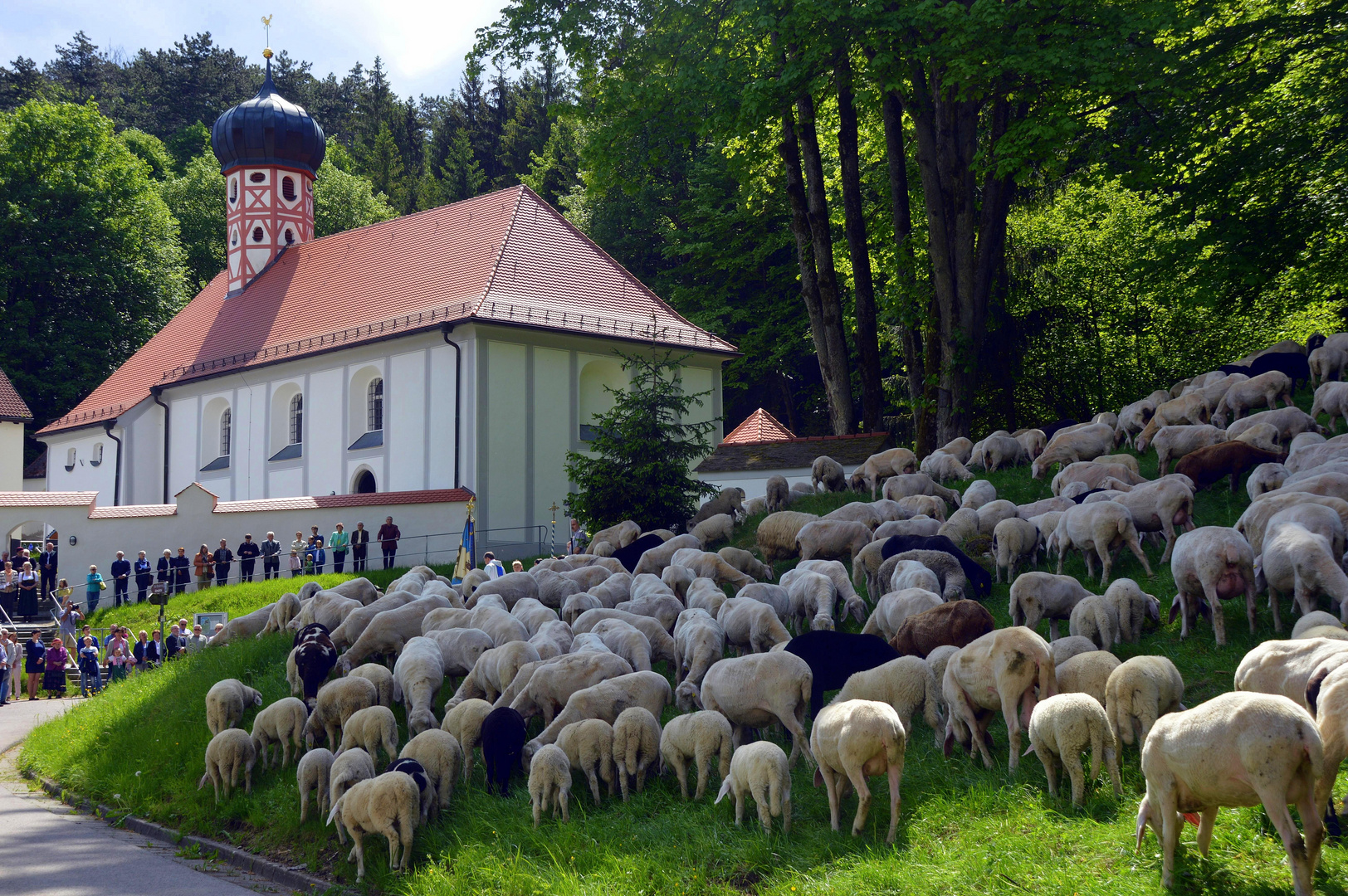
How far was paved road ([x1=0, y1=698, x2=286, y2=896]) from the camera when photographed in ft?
31.6

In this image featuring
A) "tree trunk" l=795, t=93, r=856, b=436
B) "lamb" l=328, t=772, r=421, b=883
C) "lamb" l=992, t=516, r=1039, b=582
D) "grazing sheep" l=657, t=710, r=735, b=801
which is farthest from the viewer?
"tree trunk" l=795, t=93, r=856, b=436

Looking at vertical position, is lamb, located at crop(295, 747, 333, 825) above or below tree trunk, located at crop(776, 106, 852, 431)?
below

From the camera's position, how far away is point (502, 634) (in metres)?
13.2

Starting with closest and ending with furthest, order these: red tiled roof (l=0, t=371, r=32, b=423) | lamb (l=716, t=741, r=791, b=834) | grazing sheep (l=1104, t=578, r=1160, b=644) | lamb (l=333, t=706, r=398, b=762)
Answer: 1. lamb (l=716, t=741, r=791, b=834)
2. grazing sheep (l=1104, t=578, r=1160, b=644)
3. lamb (l=333, t=706, r=398, b=762)
4. red tiled roof (l=0, t=371, r=32, b=423)

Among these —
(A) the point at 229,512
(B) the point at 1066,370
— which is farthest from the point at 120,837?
(B) the point at 1066,370

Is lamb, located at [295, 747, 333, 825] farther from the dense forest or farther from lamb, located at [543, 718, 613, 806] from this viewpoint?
the dense forest

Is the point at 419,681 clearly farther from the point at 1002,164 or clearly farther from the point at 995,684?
the point at 1002,164

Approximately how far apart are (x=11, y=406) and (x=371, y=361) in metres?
21.2

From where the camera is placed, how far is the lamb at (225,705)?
13.0 meters

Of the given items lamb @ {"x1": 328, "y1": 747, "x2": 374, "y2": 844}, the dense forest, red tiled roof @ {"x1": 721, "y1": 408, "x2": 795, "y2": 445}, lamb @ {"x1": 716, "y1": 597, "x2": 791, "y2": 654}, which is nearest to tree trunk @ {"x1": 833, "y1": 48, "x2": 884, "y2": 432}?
the dense forest

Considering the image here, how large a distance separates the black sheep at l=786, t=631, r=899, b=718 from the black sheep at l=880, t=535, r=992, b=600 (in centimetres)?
317

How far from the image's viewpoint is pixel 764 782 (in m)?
8.10

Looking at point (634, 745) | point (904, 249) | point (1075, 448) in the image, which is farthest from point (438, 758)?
point (904, 249)

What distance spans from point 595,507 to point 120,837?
11.0 m
